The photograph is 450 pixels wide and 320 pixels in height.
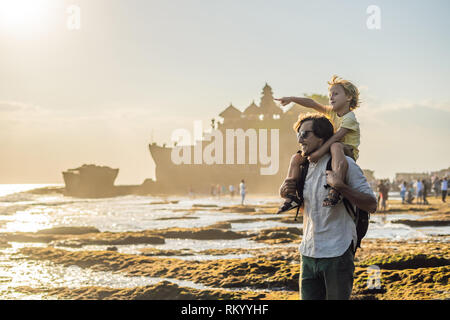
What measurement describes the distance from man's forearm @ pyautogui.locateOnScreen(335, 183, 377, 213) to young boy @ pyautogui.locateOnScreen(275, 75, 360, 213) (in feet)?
0.13

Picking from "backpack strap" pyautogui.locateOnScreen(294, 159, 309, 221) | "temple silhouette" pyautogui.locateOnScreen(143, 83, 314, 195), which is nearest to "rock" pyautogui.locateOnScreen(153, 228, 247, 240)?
"backpack strap" pyautogui.locateOnScreen(294, 159, 309, 221)

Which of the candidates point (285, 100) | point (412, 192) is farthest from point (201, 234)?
point (412, 192)

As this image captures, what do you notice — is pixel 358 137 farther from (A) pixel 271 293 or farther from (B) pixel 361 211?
(A) pixel 271 293

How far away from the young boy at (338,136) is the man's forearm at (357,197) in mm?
40

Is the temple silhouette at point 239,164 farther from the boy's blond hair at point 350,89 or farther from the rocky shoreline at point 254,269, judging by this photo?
the boy's blond hair at point 350,89

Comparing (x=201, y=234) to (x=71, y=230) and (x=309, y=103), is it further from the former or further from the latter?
(x=309, y=103)

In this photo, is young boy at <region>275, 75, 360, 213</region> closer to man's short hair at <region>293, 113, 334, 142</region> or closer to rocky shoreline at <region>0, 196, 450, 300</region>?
man's short hair at <region>293, 113, 334, 142</region>

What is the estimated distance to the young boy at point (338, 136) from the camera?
2.51 m

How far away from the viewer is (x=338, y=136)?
2713mm

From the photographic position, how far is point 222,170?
74.3m

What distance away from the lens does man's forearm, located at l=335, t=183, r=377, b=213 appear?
8.05ft

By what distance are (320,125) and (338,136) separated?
0.13 meters

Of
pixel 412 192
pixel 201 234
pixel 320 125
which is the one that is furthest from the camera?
pixel 412 192
